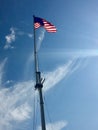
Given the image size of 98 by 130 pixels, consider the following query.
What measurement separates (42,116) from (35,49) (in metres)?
10.2

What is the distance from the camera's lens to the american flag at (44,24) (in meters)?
51.8

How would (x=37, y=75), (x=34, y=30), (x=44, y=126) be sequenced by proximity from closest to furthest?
(x=44, y=126)
(x=37, y=75)
(x=34, y=30)

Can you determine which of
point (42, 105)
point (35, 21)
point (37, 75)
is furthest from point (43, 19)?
point (42, 105)

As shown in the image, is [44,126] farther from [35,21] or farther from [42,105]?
[35,21]

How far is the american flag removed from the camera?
5184cm

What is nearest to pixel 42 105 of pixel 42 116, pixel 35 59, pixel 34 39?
pixel 42 116

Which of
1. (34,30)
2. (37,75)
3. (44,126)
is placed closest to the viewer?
(44,126)

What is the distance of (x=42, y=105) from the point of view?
160 feet

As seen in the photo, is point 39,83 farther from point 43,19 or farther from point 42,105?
point 43,19

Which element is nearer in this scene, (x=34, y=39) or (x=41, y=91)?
(x=41, y=91)

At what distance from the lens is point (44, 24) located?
5231 cm

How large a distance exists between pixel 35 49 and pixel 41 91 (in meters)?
6.44

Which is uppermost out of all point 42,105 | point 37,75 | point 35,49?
point 35,49

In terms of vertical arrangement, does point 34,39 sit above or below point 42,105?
above
